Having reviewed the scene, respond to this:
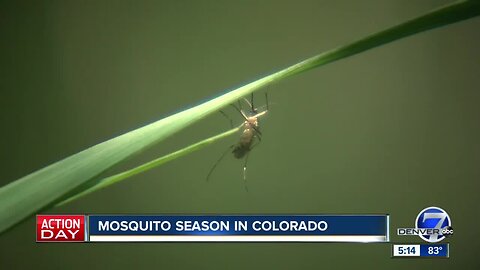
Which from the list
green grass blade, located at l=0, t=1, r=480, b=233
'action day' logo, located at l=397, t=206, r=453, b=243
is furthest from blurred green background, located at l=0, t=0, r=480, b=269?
green grass blade, located at l=0, t=1, r=480, b=233

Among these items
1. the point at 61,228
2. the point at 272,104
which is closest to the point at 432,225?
the point at 272,104

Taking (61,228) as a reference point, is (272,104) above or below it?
above

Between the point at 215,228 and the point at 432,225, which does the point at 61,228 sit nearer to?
the point at 215,228

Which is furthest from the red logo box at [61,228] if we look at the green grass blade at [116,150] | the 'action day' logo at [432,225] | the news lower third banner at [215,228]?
the green grass blade at [116,150]

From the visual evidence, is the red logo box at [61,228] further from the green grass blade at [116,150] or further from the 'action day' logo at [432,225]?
the green grass blade at [116,150]

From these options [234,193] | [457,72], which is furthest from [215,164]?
[457,72]
